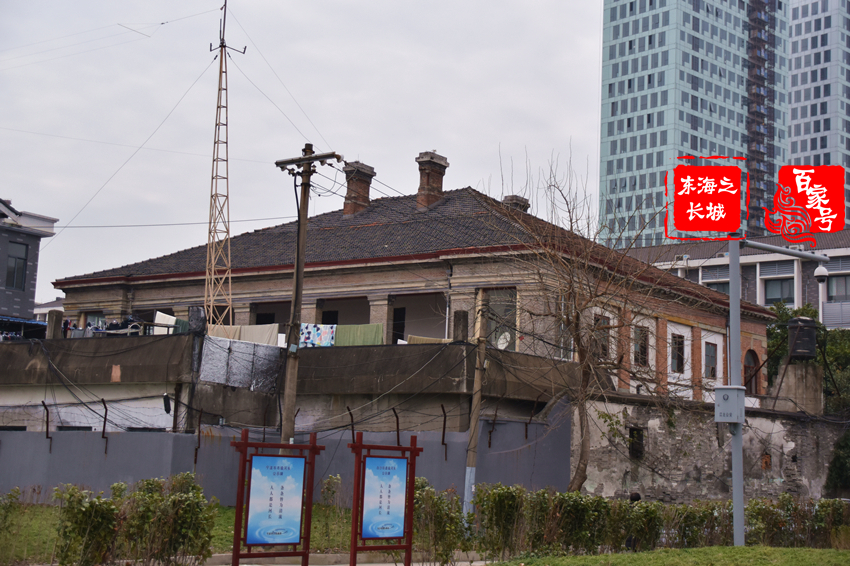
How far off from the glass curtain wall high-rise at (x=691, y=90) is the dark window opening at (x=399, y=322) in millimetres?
73034

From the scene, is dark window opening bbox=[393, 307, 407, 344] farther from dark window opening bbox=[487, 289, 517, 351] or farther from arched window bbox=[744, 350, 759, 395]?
arched window bbox=[744, 350, 759, 395]

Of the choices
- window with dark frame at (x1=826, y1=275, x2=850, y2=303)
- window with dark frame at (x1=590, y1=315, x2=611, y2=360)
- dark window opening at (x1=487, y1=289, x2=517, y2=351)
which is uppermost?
window with dark frame at (x1=826, y1=275, x2=850, y2=303)

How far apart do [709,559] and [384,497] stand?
5206 millimetres

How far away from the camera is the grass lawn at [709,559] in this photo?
1327cm

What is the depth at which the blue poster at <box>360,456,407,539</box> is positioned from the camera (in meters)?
12.8

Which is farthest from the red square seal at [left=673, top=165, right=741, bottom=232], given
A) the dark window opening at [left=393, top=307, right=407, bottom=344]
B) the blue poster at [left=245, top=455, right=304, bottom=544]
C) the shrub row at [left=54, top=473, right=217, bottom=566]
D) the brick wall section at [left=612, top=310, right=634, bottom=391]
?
the dark window opening at [left=393, top=307, right=407, bottom=344]

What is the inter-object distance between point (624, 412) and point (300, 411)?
976 centimetres

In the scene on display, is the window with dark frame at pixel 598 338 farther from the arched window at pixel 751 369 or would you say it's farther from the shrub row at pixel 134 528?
the arched window at pixel 751 369

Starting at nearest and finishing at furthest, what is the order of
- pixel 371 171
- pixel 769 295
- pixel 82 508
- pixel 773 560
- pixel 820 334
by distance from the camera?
1. pixel 82 508
2. pixel 773 560
3. pixel 371 171
4. pixel 820 334
5. pixel 769 295

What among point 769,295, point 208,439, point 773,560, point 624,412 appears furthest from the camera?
point 769,295

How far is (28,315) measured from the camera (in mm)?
44312

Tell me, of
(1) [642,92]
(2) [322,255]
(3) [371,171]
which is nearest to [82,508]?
(2) [322,255]

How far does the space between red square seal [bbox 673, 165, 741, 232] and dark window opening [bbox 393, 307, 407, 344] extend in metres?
18.1

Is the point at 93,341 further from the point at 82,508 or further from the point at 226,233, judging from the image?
the point at 82,508
